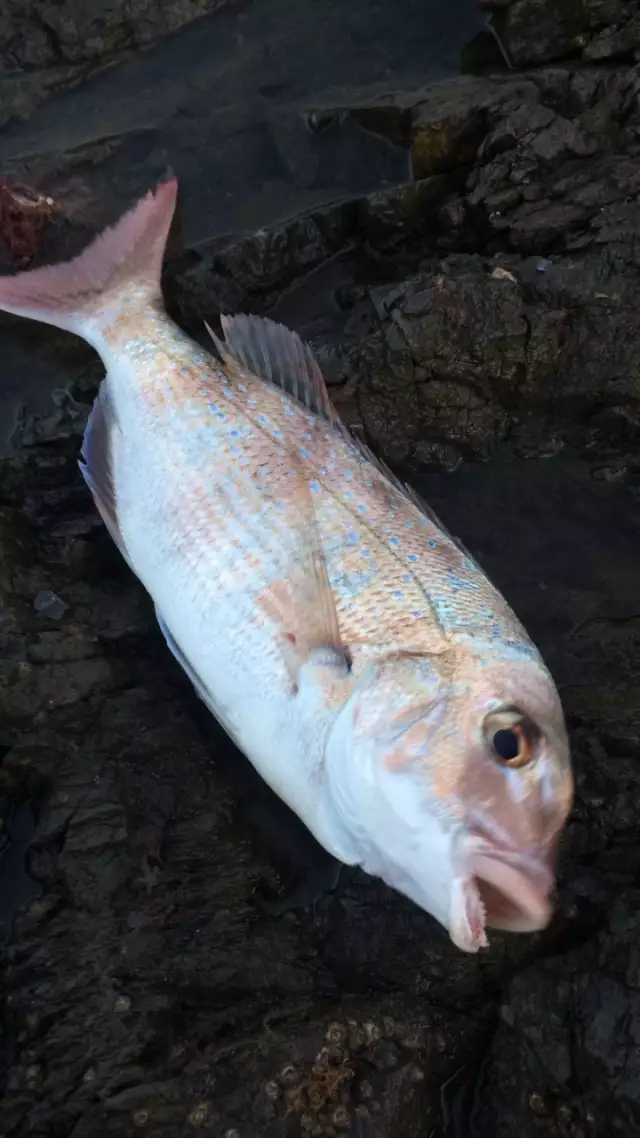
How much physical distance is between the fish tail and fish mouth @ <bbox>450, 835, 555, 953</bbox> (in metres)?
2.30

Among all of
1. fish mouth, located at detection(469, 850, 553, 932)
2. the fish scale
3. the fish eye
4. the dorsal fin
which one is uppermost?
the dorsal fin

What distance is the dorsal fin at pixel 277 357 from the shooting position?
2822 millimetres

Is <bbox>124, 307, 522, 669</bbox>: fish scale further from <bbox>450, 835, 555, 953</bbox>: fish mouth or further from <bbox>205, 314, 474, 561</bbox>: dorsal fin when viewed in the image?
<bbox>450, 835, 555, 953</bbox>: fish mouth

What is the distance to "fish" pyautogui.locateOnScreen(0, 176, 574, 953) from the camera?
1.92 meters

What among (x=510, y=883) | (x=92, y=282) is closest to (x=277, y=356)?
(x=92, y=282)

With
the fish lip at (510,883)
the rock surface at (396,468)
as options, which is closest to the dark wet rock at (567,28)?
the rock surface at (396,468)

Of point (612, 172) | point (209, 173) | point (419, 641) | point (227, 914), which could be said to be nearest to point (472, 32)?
point (612, 172)

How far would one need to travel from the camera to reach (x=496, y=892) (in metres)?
1.84

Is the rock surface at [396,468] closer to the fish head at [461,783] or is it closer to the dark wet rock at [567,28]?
the dark wet rock at [567,28]

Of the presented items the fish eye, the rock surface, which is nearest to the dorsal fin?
the rock surface

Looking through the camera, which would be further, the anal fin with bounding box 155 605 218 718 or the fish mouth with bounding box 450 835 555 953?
the anal fin with bounding box 155 605 218 718

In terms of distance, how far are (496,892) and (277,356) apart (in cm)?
194

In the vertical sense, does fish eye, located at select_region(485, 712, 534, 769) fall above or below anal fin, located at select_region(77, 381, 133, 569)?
below

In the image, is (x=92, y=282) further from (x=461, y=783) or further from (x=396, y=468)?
(x=461, y=783)
